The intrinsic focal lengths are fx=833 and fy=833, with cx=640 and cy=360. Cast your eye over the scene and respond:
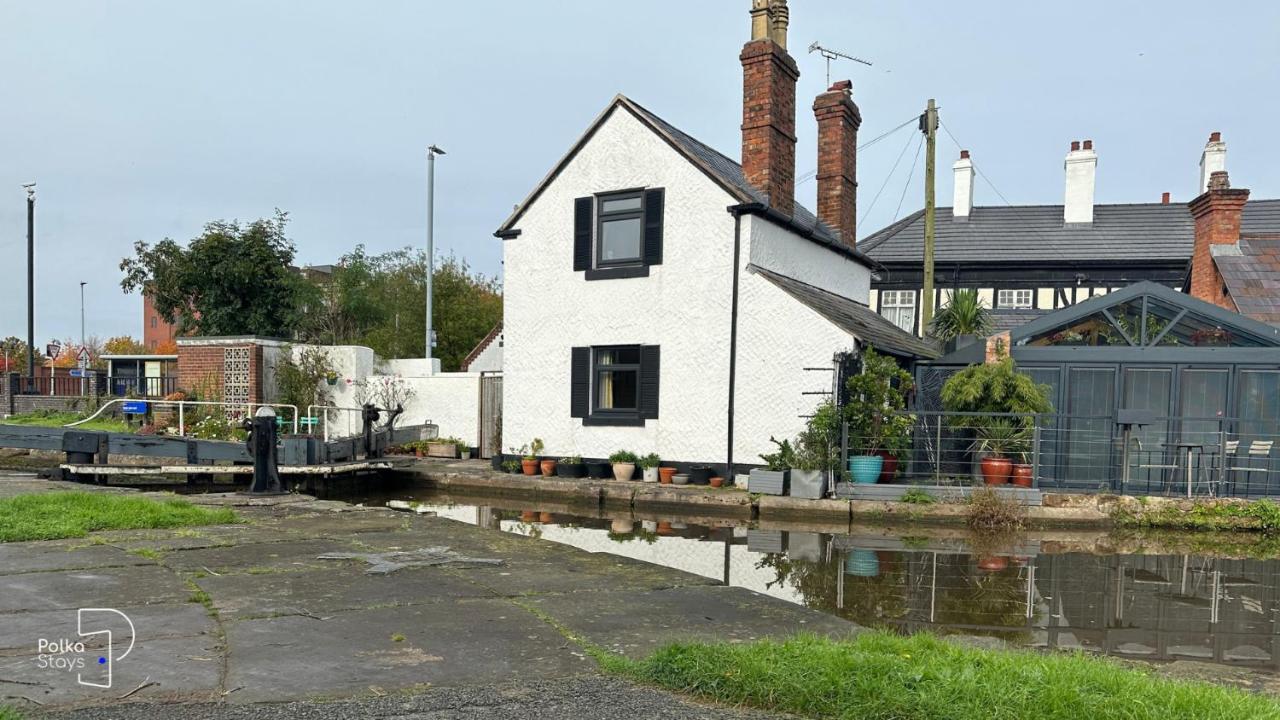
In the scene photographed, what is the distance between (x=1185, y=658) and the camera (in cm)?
550

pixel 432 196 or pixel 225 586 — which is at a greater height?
pixel 432 196

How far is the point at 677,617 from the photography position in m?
5.34

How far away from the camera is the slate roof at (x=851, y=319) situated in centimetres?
1332

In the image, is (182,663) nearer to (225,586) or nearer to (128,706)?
(128,706)

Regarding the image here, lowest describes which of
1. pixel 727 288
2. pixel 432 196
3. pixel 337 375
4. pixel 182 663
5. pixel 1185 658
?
pixel 1185 658

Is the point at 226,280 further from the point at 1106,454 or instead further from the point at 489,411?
the point at 1106,454

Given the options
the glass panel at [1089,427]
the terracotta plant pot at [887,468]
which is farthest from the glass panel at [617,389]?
the glass panel at [1089,427]

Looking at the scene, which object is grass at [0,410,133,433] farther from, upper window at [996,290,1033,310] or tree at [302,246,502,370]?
upper window at [996,290,1033,310]

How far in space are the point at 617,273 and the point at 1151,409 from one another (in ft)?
30.1

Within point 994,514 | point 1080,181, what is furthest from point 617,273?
point 1080,181

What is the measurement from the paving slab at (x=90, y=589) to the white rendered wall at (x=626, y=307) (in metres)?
9.25

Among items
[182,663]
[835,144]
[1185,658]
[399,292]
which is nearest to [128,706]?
[182,663]

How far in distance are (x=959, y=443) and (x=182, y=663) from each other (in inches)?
483

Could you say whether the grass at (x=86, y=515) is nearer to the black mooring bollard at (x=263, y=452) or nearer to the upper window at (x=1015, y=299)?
the black mooring bollard at (x=263, y=452)
